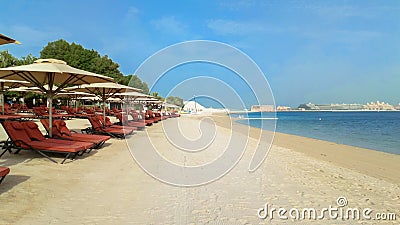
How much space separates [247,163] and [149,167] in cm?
259

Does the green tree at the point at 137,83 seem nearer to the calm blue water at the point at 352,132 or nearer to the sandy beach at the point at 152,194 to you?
the calm blue water at the point at 352,132

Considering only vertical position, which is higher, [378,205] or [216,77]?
[216,77]

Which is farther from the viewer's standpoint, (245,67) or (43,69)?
(245,67)

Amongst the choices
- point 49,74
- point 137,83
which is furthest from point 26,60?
point 49,74

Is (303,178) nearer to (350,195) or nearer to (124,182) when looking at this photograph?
(350,195)

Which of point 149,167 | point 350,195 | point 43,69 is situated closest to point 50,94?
point 43,69

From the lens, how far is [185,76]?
8742mm

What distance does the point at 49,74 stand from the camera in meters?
7.15

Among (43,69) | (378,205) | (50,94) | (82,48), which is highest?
(82,48)

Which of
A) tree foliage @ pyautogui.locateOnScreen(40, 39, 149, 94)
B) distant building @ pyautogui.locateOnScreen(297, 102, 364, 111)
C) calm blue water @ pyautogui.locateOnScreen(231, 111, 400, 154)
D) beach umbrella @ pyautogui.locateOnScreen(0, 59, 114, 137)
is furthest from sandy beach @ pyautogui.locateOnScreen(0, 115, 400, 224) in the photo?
distant building @ pyautogui.locateOnScreen(297, 102, 364, 111)

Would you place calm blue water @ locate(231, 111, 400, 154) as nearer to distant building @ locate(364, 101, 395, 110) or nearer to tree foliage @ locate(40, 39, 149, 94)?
tree foliage @ locate(40, 39, 149, 94)

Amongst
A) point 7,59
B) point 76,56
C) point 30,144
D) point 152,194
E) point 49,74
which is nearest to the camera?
point 152,194

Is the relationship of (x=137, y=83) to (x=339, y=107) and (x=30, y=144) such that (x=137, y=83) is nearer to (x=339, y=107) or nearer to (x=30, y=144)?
(x=30, y=144)

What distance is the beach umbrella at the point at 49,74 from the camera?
251 inches
